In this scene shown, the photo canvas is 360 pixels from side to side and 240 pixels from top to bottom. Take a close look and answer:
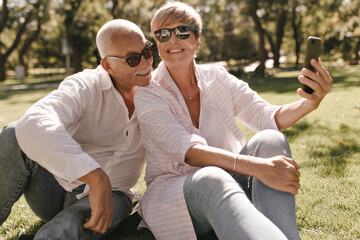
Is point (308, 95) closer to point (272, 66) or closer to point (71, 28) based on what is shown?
point (71, 28)

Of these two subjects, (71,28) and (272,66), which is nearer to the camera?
(71,28)

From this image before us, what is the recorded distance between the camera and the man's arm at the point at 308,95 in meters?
2.30

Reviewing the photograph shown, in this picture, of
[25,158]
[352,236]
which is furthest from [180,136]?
[352,236]

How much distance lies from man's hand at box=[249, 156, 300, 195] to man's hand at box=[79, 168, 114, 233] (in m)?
0.96

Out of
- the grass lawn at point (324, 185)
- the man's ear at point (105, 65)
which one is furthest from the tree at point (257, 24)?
the man's ear at point (105, 65)

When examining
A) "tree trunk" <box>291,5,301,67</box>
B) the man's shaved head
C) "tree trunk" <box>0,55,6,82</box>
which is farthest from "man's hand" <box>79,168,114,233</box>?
"tree trunk" <box>291,5,301,67</box>

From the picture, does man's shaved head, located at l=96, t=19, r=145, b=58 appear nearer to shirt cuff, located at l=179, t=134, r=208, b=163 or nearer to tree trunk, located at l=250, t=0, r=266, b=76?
shirt cuff, located at l=179, t=134, r=208, b=163

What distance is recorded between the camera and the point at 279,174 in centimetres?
204

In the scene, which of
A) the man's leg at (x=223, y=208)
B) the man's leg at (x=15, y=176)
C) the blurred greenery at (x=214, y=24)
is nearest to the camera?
the man's leg at (x=223, y=208)

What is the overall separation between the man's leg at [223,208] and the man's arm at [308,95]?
901 millimetres

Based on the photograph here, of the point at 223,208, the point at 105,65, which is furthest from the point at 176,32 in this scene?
the point at 223,208

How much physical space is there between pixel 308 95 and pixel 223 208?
3.63ft

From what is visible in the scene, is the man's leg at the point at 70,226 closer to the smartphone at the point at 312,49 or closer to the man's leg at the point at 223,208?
the man's leg at the point at 223,208

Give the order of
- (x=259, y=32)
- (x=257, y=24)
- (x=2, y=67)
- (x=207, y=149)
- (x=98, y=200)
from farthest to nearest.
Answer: (x=2, y=67), (x=259, y=32), (x=257, y=24), (x=207, y=149), (x=98, y=200)
